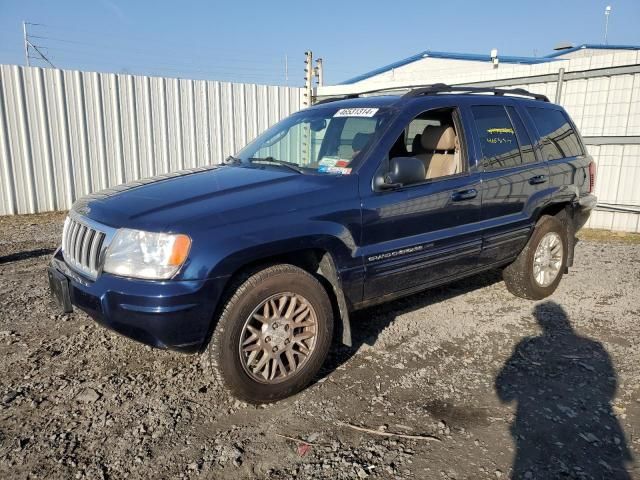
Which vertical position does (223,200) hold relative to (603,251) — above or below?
above

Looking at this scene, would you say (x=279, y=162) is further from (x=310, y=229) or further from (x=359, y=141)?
(x=310, y=229)

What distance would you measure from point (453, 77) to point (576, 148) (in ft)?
14.8

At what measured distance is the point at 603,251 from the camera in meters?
6.81

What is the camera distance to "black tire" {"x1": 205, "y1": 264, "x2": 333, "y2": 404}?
109 inches

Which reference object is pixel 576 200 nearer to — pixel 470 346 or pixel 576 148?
pixel 576 148

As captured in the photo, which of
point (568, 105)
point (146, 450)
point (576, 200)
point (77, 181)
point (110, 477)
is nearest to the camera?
point (110, 477)

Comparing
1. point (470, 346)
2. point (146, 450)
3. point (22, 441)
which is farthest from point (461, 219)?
point (22, 441)

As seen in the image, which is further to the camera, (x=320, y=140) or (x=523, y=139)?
(x=523, y=139)

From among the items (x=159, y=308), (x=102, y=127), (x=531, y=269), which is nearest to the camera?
(x=159, y=308)

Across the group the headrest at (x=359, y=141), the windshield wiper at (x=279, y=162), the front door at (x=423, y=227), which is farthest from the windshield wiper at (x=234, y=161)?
the front door at (x=423, y=227)

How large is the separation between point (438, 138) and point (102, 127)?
7230mm

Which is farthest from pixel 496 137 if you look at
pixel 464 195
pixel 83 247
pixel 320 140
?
pixel 83 247

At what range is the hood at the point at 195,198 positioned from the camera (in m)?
2.76

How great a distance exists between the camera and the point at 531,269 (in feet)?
15.6
